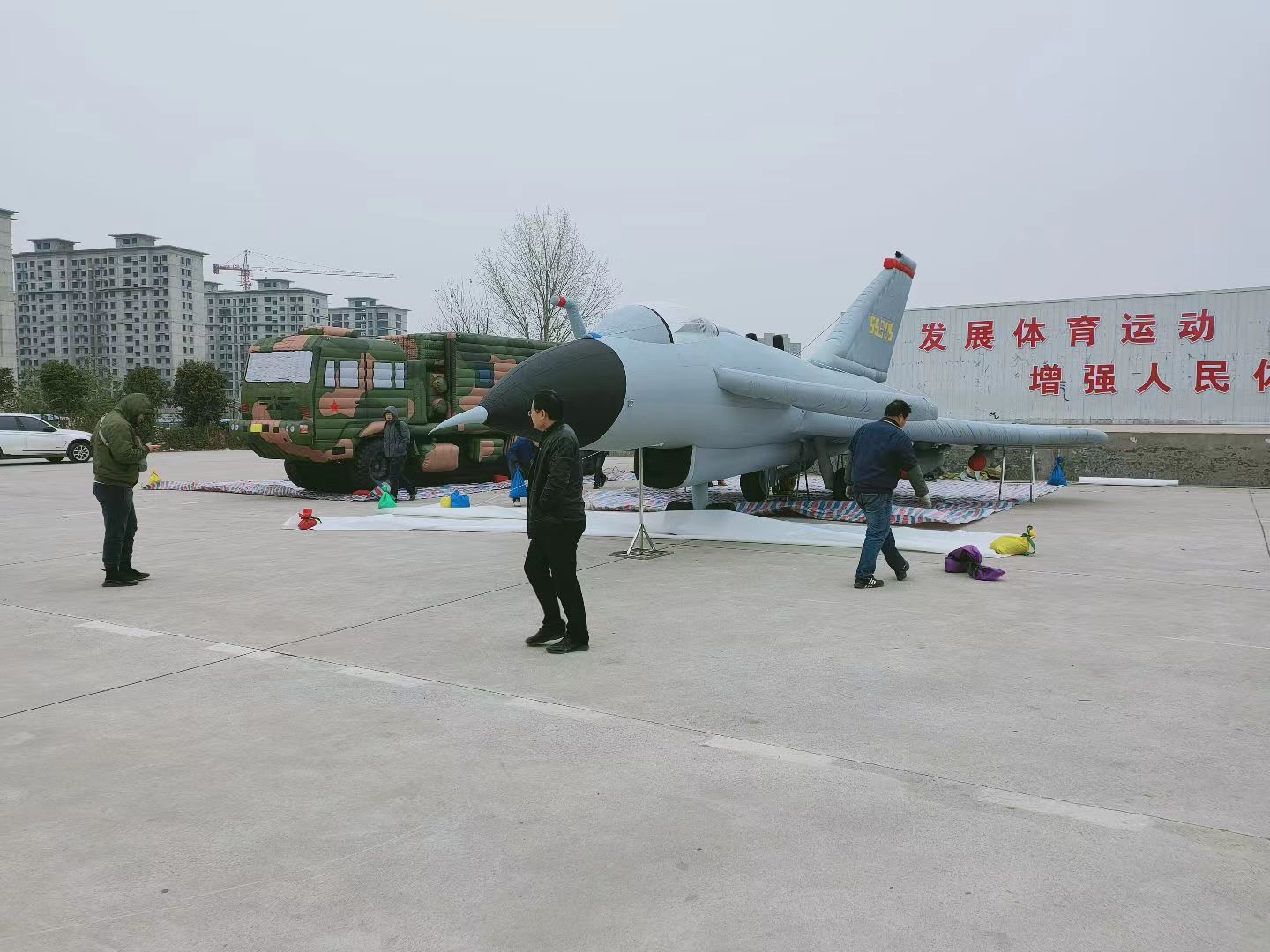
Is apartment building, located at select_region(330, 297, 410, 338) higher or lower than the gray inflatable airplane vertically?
higher

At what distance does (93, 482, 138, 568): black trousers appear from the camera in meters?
7.65

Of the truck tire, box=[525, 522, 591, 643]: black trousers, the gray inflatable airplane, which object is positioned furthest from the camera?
the truck tire

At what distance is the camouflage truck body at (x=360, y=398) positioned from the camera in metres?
15.3

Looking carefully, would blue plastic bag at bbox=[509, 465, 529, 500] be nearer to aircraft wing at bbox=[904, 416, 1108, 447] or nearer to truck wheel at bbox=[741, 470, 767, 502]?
truck wheel at bbox=[741, 470, 767, 502]

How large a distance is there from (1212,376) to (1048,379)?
3256 mm

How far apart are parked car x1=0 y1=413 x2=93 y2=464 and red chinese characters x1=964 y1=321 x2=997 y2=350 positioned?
77.2 feet

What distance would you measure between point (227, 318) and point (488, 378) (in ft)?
313

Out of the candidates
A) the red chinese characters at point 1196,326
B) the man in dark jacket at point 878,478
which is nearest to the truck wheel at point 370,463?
the man in dark jacket at point 878,478

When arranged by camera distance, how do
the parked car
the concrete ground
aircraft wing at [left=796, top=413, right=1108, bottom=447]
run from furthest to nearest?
the parked car, aircraft wing at [left=796, top=413, right=1108, bottom=447], the concrete ground

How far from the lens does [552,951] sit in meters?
2.43

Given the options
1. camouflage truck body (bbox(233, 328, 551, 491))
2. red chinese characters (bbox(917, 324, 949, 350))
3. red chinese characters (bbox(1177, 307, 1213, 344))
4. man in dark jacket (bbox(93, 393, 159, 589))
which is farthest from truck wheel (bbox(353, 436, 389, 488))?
red chinese characters (bbox(1177, 307, 1213, 344))

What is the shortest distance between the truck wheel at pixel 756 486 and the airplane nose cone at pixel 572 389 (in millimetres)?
5432

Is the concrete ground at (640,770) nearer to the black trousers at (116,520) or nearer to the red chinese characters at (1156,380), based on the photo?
the black trousers at (116,520)

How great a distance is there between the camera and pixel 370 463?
16219 mm
